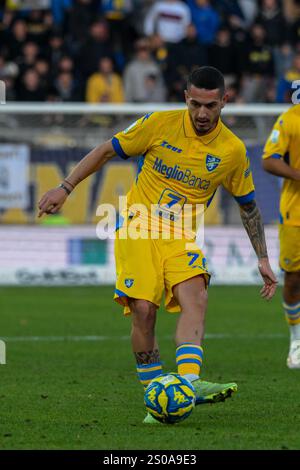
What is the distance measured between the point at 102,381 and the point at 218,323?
473cm

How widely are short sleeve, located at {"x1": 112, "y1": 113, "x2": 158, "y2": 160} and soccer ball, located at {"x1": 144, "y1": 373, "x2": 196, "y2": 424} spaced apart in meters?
1.59

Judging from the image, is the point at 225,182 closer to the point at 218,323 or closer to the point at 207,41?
the point at 218,323

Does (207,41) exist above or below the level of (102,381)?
above

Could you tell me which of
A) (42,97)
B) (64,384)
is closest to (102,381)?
(64,384)

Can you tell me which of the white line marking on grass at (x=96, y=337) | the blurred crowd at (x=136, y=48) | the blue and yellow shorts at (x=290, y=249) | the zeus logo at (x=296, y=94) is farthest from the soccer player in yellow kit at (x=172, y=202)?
the blurred crowd at (x=136, y=48)

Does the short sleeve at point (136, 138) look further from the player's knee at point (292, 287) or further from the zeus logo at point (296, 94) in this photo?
the zeus logo at point (296, 94)

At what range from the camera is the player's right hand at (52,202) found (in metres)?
7.34

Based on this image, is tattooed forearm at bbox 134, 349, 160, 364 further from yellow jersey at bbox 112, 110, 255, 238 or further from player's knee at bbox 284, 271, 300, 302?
player's knee at bbox 284, 271, 300, 302

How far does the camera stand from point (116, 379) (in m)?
9.89

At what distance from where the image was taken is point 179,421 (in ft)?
24.4

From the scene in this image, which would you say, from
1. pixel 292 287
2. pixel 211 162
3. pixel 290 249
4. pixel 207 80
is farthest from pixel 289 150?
pixel 207 80

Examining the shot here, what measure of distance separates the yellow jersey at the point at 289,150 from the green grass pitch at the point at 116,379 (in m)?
1.41
